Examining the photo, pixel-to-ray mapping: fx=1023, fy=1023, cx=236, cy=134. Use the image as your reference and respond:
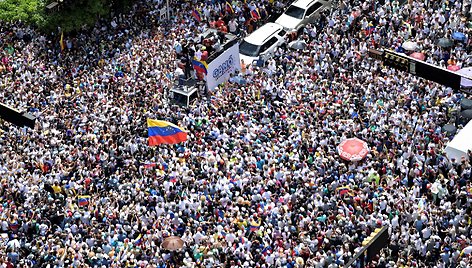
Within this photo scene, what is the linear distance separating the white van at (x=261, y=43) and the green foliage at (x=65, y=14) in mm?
7054

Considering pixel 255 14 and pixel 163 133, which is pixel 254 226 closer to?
pixel 163 133

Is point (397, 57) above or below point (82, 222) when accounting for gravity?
above

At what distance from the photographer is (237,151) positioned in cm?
3881

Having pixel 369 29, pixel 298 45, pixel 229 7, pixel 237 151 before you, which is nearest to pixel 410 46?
pixel 369 29

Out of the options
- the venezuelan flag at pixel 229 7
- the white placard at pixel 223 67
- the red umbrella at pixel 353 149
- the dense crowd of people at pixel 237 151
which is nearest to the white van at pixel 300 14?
the dense crowd of people at pixel 237 151

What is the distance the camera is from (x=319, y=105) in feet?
134

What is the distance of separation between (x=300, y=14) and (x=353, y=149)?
1155 centimetres

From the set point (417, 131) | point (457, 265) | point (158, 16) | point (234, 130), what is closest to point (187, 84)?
point (234, 130)

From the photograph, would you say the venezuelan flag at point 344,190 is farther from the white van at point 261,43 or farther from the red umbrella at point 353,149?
the white van at point 261,43

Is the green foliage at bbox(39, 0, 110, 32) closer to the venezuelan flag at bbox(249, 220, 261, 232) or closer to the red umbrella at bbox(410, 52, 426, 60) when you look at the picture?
the red umbrella at bbox(410, 52, 426, 60)

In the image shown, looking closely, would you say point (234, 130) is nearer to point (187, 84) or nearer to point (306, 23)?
point (187, 84)

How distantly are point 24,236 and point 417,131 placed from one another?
15.0m

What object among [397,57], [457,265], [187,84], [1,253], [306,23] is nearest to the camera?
[457,265]

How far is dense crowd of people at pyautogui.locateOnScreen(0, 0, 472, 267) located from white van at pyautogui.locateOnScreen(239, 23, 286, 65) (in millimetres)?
1010
